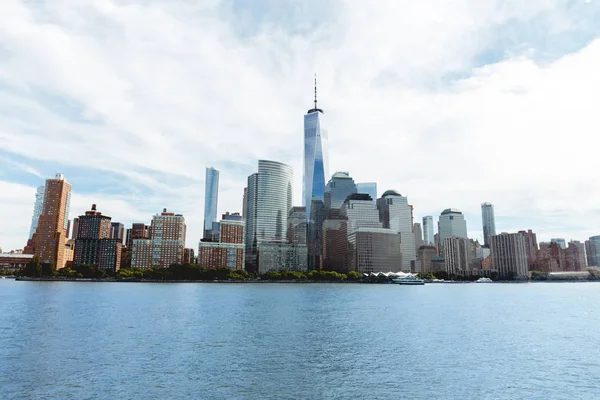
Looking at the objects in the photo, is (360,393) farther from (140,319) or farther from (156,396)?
(140,319)

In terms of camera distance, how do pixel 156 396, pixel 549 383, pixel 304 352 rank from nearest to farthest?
pixel 156 396 < pixel 549 383 < pixel 304 352

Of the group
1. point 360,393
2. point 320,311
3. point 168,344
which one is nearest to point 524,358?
point 360,393

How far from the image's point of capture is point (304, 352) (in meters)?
52.6

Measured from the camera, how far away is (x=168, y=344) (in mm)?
57125

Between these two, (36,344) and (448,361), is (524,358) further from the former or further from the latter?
(36,344)

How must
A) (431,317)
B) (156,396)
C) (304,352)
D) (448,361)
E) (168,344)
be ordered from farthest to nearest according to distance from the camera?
→ (431,317), (168,344), (304,352), (448,361), (156,396)

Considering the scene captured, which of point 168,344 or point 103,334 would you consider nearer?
point 168,344

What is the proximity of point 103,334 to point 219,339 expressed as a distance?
17956 mm

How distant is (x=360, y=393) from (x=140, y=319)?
190ft

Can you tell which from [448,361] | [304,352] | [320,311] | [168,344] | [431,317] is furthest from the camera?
[320,311]

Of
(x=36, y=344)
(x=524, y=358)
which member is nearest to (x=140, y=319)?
(x=36, y=344)

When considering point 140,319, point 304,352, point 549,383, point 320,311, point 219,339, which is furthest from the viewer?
point 320,311

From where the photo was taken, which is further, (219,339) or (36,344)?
(219,339)

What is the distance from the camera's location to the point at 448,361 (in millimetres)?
48844
